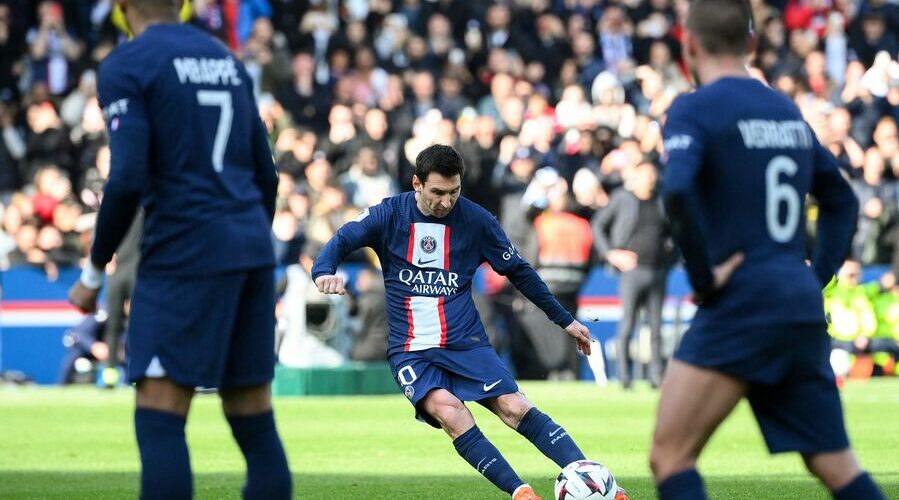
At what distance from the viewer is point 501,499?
10.0 meters

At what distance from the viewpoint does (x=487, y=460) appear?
909 cm

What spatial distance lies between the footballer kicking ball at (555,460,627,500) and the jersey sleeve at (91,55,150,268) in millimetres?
3384

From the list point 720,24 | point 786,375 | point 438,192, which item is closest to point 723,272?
point 786,375

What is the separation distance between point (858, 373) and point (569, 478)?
14.7 metres

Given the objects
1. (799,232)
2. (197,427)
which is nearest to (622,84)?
(197,427)

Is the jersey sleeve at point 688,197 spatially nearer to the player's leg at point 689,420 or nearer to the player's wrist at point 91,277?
the player's leg at point 689,420

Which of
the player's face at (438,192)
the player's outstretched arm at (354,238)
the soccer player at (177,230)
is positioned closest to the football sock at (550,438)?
the player's face at (438,192)

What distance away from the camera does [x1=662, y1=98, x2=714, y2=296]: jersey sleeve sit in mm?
5836

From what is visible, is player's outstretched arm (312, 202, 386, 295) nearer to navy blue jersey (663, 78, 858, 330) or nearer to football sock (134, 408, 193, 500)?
football sock (134, 408, 193, 500)

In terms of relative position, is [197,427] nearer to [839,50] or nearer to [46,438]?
[46,438]

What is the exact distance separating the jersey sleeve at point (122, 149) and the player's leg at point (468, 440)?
3.29 meters

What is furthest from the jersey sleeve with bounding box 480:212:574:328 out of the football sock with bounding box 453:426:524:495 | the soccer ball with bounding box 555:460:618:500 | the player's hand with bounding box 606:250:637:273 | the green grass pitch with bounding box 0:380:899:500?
the player's hand with bounding box 606:250:637:273

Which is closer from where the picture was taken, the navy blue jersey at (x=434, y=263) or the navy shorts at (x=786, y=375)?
the navy shorts at (x=786, y=375)

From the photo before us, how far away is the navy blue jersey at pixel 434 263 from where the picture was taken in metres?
9.52
